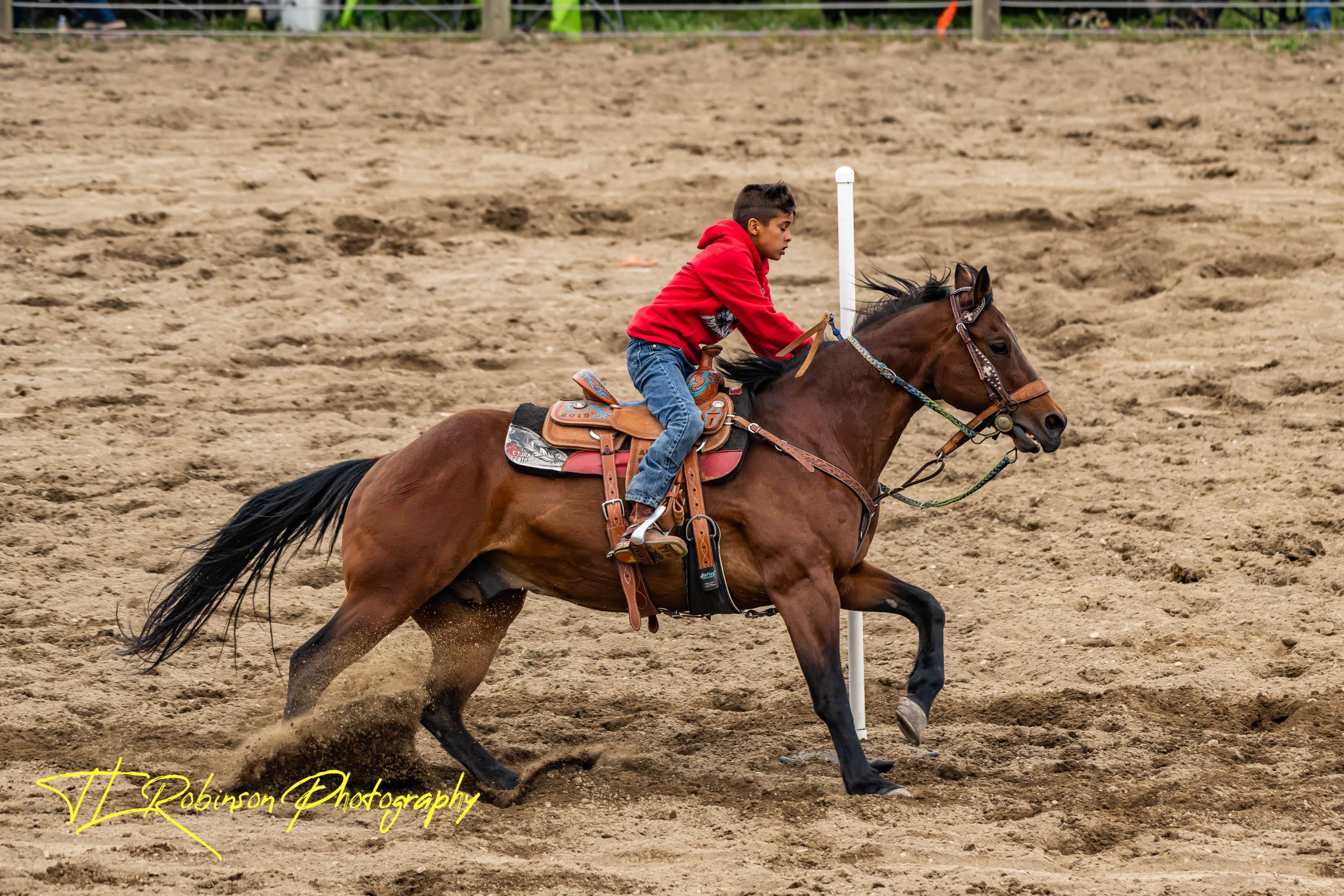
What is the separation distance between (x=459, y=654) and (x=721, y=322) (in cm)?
181

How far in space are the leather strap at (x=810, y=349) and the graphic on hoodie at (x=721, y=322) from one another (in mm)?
228


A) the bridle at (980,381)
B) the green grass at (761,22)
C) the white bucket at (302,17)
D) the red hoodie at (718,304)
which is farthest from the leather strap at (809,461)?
the white bucket at (302,17)

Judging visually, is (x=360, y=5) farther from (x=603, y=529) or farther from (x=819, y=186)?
(x=603, y=529)

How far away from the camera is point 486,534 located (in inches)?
223

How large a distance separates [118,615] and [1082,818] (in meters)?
4.73

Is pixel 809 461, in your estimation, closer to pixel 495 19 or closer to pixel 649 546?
pixel 649 546

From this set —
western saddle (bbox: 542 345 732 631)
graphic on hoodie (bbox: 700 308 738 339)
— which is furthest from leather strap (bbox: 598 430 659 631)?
graphic on hoodie (bbox: 700 308 738 339)

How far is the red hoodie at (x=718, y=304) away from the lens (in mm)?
5645

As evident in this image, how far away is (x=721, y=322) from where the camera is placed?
5.88 metres

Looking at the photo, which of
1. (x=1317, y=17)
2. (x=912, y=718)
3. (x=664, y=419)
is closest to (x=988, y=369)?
(x=664, y=419)

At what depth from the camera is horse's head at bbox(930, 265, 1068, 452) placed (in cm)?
557

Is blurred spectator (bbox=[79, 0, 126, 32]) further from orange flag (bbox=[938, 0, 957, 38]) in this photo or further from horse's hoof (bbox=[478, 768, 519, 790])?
horse's hoof (bbox=[478, 768, 519, 790])

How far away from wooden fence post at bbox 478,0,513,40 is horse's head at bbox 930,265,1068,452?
10574 mm
